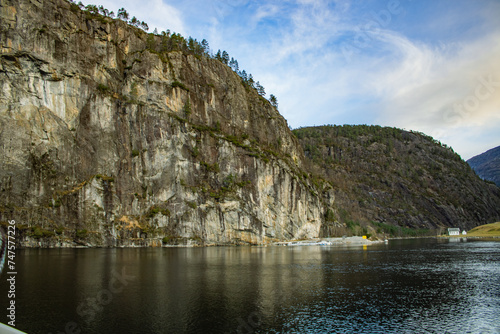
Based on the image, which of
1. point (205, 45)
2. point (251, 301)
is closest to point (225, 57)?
point (205, 45)

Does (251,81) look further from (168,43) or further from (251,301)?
(251,301)

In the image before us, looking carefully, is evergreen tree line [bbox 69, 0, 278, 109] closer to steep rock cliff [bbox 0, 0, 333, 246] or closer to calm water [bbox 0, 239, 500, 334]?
steep rock cliff [bbox 0, 0, 333, 246]

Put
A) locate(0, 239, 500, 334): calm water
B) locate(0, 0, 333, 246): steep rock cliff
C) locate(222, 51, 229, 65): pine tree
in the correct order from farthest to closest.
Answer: locate(222, 51, 229, 65): pine tree → locate(0, 0, 333, 246): steep rock cliff → locate(0, 239, 500, 334): calm water

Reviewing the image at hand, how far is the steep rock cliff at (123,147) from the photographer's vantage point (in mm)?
88875

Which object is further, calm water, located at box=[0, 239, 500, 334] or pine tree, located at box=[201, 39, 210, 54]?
pine tree, located at box=[201, 39, 210, 54]

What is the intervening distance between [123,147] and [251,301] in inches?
3387

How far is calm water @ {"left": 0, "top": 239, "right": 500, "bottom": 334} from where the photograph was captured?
75.5 ft

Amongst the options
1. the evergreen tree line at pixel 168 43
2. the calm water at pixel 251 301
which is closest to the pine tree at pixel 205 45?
the evergreen tree line at pixel 168 43

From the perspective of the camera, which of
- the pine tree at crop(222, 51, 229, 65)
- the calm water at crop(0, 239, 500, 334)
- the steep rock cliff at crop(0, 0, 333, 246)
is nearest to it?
the calm water at crop(0, 239, 500, 334)

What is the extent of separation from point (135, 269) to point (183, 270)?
6286 millimetres

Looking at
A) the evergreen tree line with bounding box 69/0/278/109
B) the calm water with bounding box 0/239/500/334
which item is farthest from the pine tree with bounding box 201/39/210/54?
the calm water with bounding box 0/239/500/334

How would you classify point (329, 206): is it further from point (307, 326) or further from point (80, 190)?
point (307, 326)

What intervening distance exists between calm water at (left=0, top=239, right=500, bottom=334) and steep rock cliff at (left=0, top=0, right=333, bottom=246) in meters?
50.9

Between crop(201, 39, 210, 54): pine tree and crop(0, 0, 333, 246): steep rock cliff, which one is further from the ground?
crop(201, 39, 210, 54): pine tree
